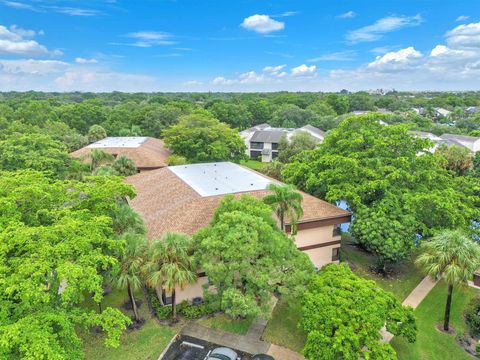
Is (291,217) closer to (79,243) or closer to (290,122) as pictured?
(79,243)

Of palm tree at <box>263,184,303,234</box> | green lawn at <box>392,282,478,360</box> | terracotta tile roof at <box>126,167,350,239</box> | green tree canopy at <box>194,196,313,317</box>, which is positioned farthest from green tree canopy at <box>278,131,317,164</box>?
green tree canopy at <box>194,196,313,317</box>

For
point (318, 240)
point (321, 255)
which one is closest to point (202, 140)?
point (318, 240)

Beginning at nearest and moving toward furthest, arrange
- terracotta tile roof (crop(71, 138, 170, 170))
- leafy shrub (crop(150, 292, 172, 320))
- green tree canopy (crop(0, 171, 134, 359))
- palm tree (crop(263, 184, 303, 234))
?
green tree canopy (crop(0, 171, 134, 359)) < leafy shrub (crop(150, 292, 172, 320)) < palm tree (crop(263, 184, 303, 234)) < terracotta tile roof (crop(71, 138, 170, 170))

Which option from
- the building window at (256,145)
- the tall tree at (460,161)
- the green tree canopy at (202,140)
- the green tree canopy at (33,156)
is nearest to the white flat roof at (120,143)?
the green tree canopy at (202,140)

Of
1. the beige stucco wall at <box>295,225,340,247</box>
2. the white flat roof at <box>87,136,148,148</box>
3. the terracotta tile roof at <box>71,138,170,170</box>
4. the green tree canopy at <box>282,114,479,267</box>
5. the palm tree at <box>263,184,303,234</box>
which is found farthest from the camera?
the white flat roof at <box>87,136,148,148</box>

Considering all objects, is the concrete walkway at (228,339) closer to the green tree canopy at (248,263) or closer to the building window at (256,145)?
the green tree canopy at (248,263)

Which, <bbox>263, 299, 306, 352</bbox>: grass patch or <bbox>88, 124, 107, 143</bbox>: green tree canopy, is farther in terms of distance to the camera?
<bbox>88, 124, 107, 143</bbox>: green tree canopy

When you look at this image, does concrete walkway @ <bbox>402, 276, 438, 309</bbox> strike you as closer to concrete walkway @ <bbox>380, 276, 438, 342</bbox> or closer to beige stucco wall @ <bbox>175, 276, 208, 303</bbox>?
concrete walkway @ <bbox>380, 276, 438, 342</bbox>
